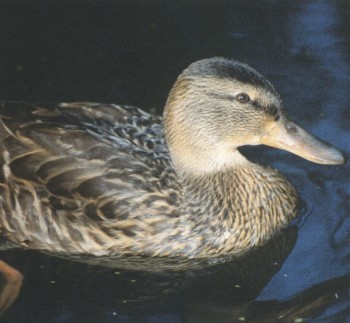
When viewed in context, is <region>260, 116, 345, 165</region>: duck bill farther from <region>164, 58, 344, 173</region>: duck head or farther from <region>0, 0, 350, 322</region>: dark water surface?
<region>0, 0, 350, 322</region>: dark water surface

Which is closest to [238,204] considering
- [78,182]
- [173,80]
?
[78,182]

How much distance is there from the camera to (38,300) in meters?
5.91

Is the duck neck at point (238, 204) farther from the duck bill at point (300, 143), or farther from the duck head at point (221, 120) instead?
the duck bill at point (300, 143)

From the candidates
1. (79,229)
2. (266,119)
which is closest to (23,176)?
(79,229)

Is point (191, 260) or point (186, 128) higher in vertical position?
point (186, 128)

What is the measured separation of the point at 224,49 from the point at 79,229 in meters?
2.84

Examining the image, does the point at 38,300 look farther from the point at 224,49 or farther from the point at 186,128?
the point at 224,49

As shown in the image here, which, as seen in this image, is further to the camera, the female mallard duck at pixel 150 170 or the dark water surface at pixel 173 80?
the female mallard duck at pixel 150 170

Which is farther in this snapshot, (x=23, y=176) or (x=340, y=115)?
(x=340, y=115)

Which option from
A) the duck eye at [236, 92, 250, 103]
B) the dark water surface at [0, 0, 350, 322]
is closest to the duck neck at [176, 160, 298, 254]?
the dark water surface at [0, 0, 350, 322]

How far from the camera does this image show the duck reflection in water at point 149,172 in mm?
6113

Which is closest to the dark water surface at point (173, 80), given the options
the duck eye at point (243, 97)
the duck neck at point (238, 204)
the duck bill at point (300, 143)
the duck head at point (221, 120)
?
the duck neck at point (238, 204)

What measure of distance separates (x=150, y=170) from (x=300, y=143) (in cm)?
101

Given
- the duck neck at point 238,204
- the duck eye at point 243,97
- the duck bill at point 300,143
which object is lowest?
the duck neck at point 238,204
